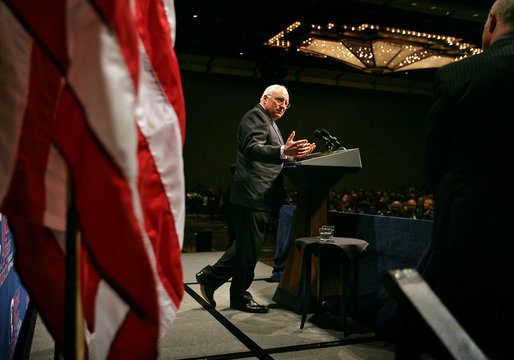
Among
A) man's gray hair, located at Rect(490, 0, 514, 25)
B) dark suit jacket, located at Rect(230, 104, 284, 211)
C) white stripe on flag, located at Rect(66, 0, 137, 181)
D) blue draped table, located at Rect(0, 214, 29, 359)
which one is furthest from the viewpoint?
dark suit jacket, located at Rect(230, 104, 284, 211)

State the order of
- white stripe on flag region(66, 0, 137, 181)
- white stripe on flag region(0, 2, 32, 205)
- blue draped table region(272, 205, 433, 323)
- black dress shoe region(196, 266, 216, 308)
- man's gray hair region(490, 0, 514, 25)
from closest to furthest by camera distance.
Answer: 1. white stripe on flag region(66, 0, 137, 181)
2. white stripe on flag region(0, 2, 32, 205)
3. man's gray hair region(490, 0, 514, 25)
4. blue draped table region(272, 205, 433, 323)
5. black dress shoe region(196, 266, 216, 308)

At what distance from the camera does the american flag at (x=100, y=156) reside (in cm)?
74

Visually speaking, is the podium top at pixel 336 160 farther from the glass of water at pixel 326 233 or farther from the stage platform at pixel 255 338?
the stage platform at pixel 255 338

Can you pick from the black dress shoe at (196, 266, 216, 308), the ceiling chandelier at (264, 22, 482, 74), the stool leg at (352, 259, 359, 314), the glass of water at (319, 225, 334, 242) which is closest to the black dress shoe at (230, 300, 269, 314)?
the black dress shoe at (196, 266, 216, 308)

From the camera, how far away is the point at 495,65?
4.33 feet

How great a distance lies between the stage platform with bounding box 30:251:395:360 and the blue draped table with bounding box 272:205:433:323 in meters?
0.15

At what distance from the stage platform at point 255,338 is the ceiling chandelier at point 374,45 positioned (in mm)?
6974

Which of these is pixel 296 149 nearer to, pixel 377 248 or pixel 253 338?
pixel 377 248

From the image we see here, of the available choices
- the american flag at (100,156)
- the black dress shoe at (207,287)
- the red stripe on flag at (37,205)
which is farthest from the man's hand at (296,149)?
the red stripe on flag at (37,205)

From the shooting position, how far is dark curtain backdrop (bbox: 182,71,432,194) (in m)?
13.9

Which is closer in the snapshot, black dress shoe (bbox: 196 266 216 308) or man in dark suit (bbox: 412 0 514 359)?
man in dark suit (bbox: 412 0 514 359)

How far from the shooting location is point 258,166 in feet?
10.3

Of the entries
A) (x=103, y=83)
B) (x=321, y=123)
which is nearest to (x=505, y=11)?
(x=103, y=83)

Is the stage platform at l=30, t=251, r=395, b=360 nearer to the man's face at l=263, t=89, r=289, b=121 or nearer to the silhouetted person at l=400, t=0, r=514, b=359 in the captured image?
the silhouetted person at l=400, t=0, r=514, b=359
